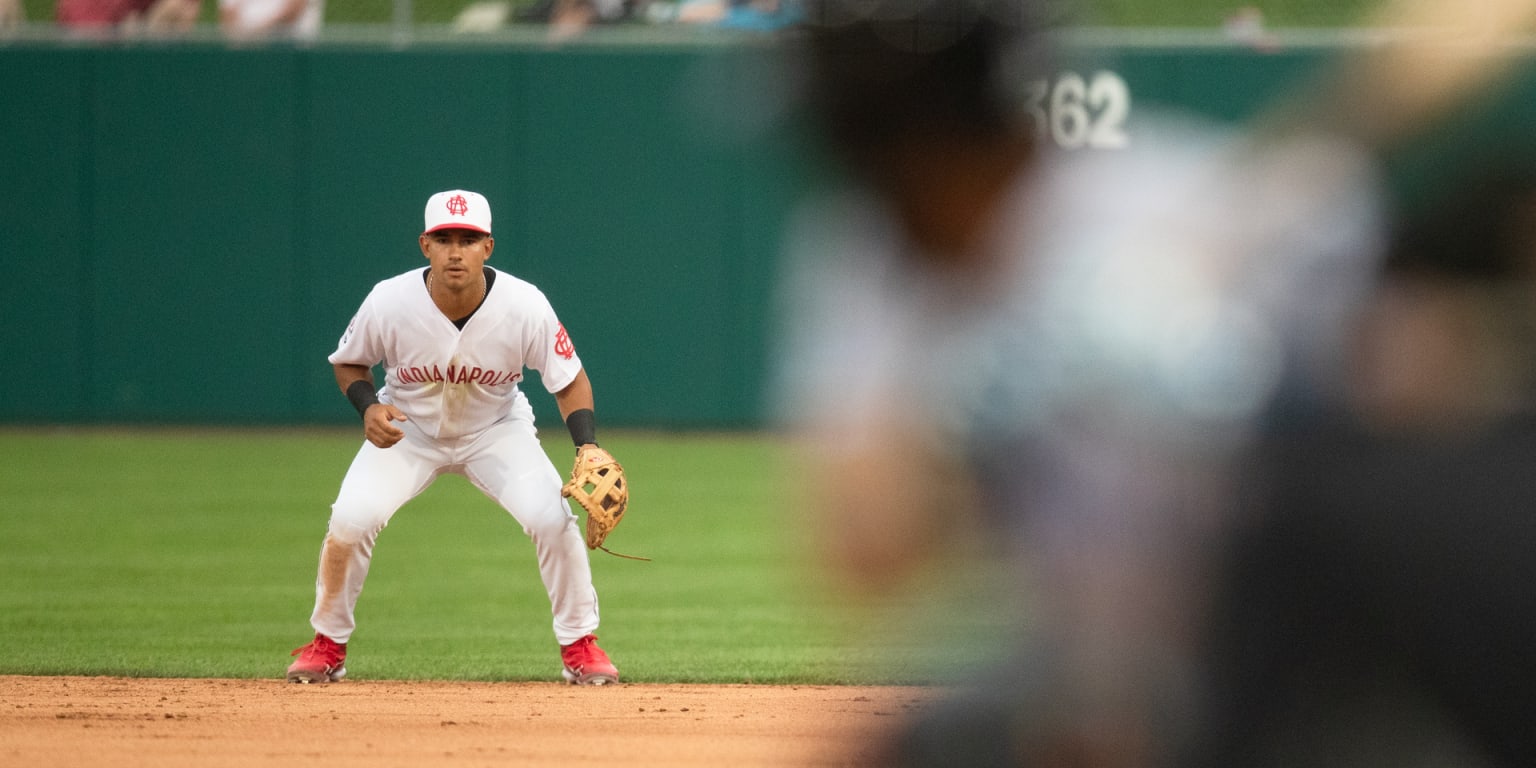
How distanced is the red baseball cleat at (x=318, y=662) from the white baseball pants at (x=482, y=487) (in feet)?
0.13

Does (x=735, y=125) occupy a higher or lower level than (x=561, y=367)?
higher

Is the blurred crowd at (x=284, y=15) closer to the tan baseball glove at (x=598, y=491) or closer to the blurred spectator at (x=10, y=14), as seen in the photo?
the blurred spectator at (x=10, y=14)

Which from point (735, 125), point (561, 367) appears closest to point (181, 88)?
point (561, 367)

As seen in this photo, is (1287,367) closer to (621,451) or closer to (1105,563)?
(1105,563)

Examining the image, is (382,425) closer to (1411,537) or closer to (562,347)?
(562,347)

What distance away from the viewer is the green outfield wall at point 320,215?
16.7 metres

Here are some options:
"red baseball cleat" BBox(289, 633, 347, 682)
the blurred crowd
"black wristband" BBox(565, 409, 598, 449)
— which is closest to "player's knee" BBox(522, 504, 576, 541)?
"black wristband" BBox(565, 409, 598, 449)

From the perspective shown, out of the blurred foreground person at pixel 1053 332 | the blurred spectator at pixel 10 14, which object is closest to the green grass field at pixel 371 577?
the blurred foreground person at pixel 1053 332

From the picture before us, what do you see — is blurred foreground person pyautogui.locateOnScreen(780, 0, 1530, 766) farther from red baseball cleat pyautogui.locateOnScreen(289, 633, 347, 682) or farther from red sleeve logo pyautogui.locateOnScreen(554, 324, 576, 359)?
red baseball cleat pyautogui.locateOnScreen(289, 633, 347, 682)

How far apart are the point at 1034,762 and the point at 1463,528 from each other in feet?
1.52

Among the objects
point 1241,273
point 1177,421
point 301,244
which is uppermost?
point 1241,273

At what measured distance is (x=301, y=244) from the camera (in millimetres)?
16734

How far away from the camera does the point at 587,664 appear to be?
6.84m

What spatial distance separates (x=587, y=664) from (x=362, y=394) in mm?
1244
